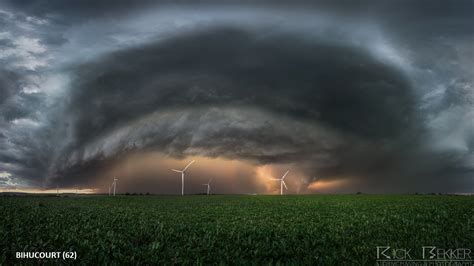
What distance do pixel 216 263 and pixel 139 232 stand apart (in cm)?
754

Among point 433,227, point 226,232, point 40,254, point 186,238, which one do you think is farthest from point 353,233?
point 40,254

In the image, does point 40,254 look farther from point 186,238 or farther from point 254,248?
point 254,248

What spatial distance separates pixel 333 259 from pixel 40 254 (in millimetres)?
9204

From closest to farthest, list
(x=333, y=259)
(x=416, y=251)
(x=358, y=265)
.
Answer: (x=358, y=265), (x=333, y=259), (x=416, y=251)

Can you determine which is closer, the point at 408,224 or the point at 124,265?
the point at 124,265

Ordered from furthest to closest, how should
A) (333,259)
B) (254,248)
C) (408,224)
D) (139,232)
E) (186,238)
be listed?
1. (408,224)
2. (139,232)
3. (186,238)
4. (254,248)
5. (333,259)

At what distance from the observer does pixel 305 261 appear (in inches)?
448

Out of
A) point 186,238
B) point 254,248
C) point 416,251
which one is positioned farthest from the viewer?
point 186,238

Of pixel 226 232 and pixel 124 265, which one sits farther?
pixel 226 232

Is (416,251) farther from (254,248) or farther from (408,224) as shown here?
Result: (408,224)

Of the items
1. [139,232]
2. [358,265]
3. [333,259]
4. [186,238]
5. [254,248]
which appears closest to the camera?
[358,265]

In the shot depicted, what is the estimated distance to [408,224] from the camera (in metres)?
20.0

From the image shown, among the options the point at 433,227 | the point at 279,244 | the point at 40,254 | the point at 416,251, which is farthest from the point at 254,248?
the point at 433,227

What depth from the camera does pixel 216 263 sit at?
11.0 m
